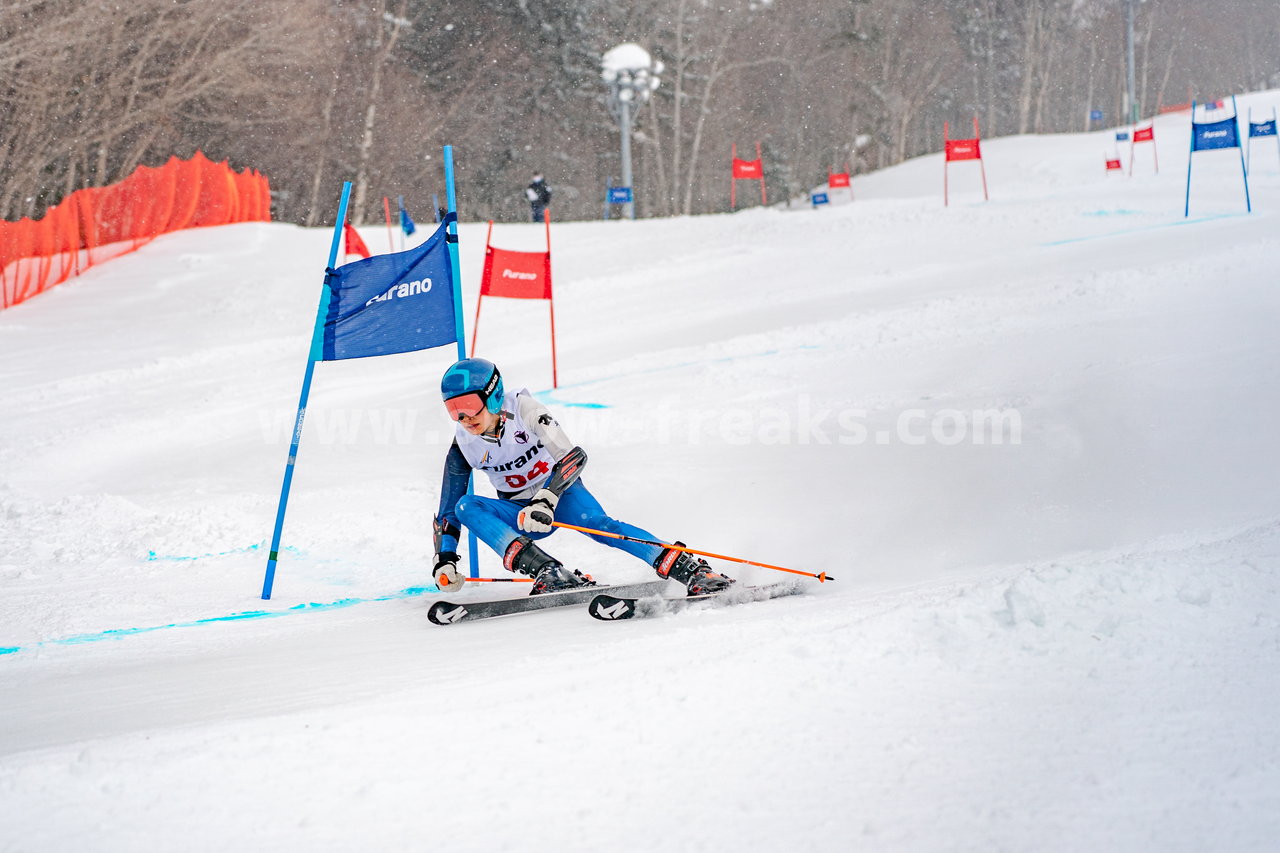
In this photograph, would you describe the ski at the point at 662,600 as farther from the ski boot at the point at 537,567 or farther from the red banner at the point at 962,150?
the red banner at the point at 962,150

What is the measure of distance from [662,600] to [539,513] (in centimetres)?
75

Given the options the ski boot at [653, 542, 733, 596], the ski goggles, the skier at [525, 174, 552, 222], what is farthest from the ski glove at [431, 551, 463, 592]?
the skier at [525, 174, 552, 222]

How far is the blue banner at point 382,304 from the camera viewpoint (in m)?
6.21

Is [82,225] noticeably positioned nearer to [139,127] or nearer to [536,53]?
[139,127]

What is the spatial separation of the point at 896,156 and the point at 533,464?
50.7 metres

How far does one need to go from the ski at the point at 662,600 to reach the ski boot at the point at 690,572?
0.05 meters

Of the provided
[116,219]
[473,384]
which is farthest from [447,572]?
[116,219]

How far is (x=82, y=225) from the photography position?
71.8 ft

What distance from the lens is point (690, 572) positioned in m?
5.32

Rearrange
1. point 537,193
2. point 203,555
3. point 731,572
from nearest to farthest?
point 731,572
point 203,555
point 537,193

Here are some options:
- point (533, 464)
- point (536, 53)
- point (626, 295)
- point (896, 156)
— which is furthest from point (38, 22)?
point (896, 156)

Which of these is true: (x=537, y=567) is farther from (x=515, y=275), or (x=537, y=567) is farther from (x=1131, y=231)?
(x=1131, y=231)

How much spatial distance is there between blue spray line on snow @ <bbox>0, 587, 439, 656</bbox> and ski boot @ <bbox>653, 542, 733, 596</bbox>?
157 cm

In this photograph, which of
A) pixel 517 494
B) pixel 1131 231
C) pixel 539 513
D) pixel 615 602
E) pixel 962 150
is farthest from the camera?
pixel 962 150
